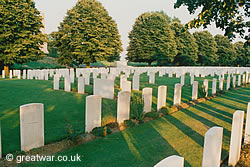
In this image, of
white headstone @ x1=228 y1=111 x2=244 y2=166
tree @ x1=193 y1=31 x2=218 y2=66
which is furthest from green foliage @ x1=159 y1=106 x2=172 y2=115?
tree @ x1=193 y1=31 x2=218 y2=66

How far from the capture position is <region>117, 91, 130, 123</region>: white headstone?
5.66m

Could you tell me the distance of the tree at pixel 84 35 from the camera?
2848 cm

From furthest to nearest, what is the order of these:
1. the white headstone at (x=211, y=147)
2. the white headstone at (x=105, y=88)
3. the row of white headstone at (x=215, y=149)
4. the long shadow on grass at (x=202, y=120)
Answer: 1. the white headstone at (x=105, y=88)
2. the long shadow on grass at (x=202, y=120)
3. the white headstone at (x=211, y=147)
4. the row of white headstone at (x=215, y=149)

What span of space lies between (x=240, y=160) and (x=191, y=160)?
2.80 ft

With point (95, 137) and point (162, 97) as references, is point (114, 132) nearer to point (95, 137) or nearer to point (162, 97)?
point (95, 137)

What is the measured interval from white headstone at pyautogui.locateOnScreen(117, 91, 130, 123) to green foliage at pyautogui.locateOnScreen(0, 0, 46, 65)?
18.8m

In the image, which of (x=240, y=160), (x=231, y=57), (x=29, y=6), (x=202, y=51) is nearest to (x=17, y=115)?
(x=240, y=160)

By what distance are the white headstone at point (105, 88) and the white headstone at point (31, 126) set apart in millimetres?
5614

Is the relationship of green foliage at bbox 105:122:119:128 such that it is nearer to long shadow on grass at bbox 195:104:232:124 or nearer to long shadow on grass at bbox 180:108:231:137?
long shadow on grass at bbox 180:108:231:137

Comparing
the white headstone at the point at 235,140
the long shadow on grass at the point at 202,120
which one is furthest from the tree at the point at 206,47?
the white headstone at the point at 235,140

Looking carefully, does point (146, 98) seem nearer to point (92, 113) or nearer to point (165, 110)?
point (165, 110)

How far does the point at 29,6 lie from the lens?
22688 mm

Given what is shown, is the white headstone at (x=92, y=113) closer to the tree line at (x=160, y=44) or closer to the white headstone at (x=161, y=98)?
the white headstone at (x=161, y=98)

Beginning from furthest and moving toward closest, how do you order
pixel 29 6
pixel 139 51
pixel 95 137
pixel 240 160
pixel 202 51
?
1. pixel 202 51
2. pixel 139 51
3. pixel 29 6
4. pixel 95 137
5. pixel 240 160
